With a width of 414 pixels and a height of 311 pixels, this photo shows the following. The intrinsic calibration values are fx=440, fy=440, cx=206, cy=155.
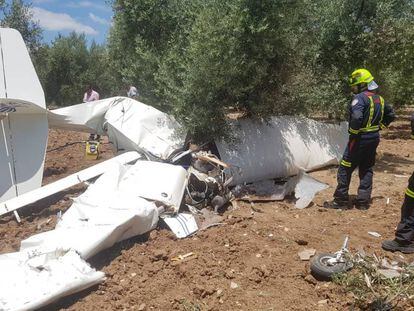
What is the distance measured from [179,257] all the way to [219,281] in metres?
0.68

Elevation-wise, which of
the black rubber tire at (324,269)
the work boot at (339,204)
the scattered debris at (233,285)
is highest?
the black rubber tire at (324,269)

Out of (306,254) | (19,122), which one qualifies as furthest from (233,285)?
(19,122)

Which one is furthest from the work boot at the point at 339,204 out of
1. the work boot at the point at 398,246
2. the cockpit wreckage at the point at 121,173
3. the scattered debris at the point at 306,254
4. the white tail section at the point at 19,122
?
the white tail section at the point at 19,122

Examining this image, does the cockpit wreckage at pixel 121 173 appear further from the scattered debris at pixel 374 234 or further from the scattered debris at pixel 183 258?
the scattered debris at pixel 374 234

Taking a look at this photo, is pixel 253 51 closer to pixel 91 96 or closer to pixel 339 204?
pixel 339 204

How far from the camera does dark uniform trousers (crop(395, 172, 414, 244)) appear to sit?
460cm

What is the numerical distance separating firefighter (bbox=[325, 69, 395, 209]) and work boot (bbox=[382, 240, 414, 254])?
60.2 inches

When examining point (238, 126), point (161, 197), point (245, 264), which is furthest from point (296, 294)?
point (238, 126)

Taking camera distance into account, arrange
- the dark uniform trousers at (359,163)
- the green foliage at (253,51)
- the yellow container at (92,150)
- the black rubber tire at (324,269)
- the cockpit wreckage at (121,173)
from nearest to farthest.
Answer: the black rubber tire at (324,269) → the cockpit wreckage at (121,173) → the dark uniform trousers at (359,163) → the green foliage at (253,51) → the yellow container at (92,150)

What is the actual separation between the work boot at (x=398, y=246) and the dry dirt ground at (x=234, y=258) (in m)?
0.09

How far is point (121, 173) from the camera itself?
19.5 feet

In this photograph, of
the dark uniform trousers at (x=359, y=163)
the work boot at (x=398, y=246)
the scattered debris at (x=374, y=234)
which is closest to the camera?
the work boot at (x=398, y=246)

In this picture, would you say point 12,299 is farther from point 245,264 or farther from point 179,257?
point 245,264

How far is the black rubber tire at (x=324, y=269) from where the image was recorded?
3.94 metres
